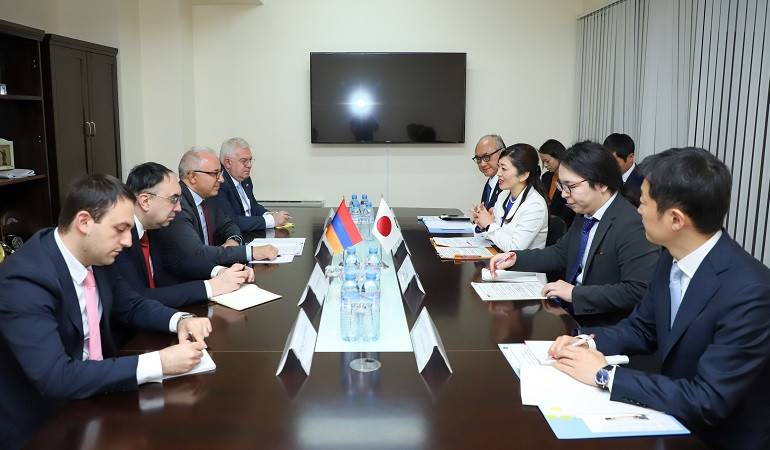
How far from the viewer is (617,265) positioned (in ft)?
8.14

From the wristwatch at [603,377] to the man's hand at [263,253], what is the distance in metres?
1.91

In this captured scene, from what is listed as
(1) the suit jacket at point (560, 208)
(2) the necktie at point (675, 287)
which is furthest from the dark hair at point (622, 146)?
(2) the necktie at point (675, 287)

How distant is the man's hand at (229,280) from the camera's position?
2.46 m

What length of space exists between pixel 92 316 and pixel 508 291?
1.56 meters

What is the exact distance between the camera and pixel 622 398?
60.8 inches

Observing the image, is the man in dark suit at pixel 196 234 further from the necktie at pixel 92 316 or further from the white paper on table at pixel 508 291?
the white paper on table at pixel 508 291

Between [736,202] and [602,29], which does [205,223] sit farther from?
[602,29]

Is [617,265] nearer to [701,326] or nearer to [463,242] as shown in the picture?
[701,326]

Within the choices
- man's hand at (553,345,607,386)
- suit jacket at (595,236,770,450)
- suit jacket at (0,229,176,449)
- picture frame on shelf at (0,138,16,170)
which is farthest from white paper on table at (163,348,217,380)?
picture frame on shelf at (0,138,16,170)

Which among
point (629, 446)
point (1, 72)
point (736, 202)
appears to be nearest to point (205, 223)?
point (1, 72)

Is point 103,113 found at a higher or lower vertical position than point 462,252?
higher

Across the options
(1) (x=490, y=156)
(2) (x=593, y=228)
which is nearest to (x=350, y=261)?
(2) (x=593, y=228)

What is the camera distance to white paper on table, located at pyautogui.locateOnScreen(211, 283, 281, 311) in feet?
7.79

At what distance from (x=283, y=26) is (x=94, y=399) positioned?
18.0 ft
